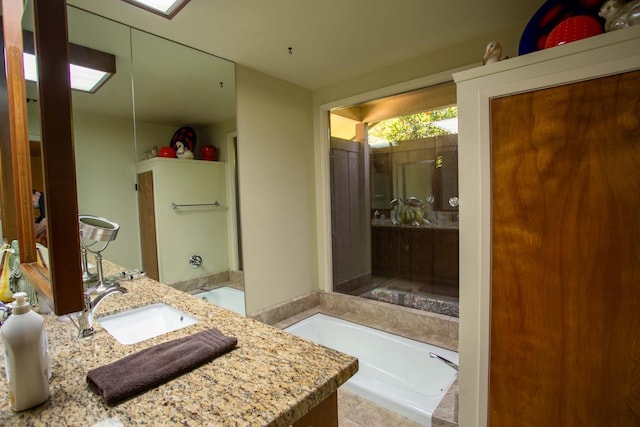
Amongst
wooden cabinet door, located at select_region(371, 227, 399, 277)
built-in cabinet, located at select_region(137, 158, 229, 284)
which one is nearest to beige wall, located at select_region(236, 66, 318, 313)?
built-in cabinet, located at select_region(137, 158, 229, 284)

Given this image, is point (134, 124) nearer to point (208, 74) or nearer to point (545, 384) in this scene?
point (208, 74)

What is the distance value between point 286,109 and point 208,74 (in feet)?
2.46

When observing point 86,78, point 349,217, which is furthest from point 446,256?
point 86,78

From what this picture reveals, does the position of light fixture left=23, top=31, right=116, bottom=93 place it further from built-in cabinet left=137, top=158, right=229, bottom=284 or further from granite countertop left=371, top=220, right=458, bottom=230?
granite countertop left=371, top=220, right=458, bottom=230

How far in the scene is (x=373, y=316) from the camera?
276cm

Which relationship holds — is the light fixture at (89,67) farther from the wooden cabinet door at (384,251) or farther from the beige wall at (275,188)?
the wooden cabinet door at (384,251)

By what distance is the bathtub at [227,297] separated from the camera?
2223mm

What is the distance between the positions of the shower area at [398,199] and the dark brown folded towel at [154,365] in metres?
2.10

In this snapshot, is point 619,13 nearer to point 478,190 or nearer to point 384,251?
point 478,190

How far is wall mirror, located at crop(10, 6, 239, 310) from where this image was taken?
162cm

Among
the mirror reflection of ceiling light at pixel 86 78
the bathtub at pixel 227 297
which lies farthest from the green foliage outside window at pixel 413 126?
the mirror reflection of ceiling light at pixel 86 78

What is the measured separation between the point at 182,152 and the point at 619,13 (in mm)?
2294

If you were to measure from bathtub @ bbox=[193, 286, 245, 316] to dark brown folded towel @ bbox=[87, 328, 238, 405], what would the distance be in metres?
1.32

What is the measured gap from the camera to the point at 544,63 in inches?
40.4
